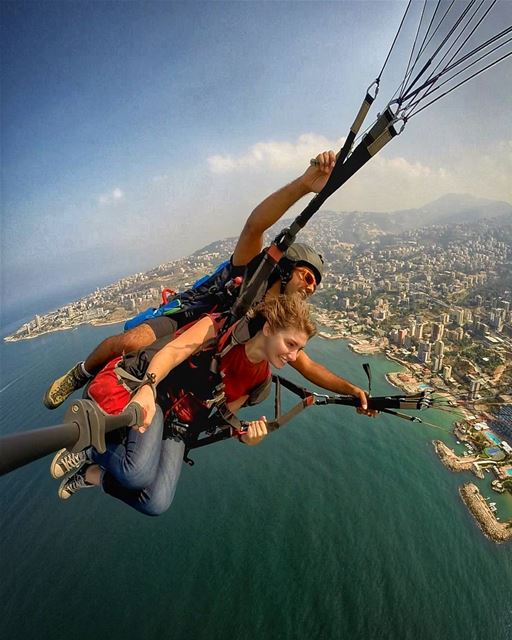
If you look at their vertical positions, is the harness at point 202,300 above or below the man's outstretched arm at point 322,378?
above

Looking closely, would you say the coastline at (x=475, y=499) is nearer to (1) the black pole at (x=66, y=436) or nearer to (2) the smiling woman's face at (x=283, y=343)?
(2) the smiling woman's face at (x=283, y=343)

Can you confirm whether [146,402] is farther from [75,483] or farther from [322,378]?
[75,483]

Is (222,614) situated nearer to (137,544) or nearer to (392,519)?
(137,544)

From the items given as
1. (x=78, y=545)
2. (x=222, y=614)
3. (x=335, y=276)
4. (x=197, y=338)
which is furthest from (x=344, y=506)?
(x=335, y=276)

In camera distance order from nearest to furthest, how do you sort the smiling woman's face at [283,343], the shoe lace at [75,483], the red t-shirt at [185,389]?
1. the red t-shirt at [185,389]
2. the smiling woman's face at [283,343]
3. the shoe lace at [75,483]

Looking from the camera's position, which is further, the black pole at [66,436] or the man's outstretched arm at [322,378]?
the man's outstretched arm at [322,378]

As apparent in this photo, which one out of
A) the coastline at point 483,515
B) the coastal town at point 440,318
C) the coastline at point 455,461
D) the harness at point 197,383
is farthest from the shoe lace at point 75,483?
the coastline at point 455,461
